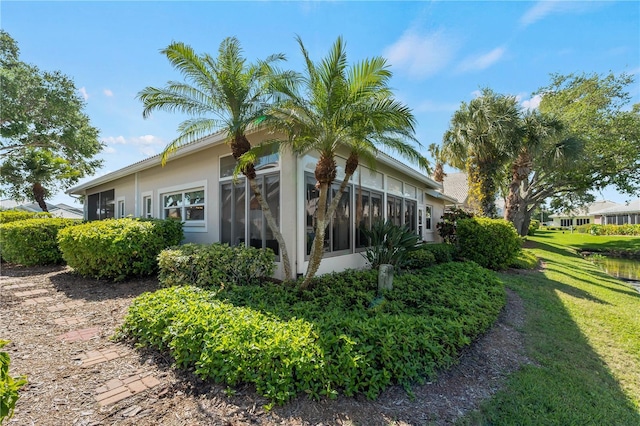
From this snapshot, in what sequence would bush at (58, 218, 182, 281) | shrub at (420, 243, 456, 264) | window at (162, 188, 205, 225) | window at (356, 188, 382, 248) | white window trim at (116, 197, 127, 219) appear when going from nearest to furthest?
1. bush at (58, 218, 182, 281)
2. window at (356, 188, 382, 248)
3. window at (162, 188, 205, 225)
4. shrub at (420, 243, 456, 264)
5. white window trim at (116, 197, 127, 219)

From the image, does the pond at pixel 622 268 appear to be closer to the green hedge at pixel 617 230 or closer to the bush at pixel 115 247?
the bush at pixel 115 247

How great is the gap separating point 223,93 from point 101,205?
548 inches

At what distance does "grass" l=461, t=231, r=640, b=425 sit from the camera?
9.93 feet

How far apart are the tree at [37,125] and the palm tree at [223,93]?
13.7 m

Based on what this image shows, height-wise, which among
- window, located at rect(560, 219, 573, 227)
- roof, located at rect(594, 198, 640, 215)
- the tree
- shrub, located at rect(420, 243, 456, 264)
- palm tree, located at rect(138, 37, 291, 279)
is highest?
the tree

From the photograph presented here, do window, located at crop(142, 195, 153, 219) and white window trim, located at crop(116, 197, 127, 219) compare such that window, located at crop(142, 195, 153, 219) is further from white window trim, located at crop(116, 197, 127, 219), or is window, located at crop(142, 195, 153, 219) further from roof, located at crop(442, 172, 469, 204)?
roof, located at crop(442, 172, 469, 204)

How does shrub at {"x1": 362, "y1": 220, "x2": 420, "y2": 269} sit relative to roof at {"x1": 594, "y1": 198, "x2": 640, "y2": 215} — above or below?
below

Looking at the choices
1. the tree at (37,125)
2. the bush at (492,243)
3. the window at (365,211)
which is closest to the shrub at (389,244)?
the window at (365,211)

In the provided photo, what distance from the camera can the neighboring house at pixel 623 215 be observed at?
4009 centimetres

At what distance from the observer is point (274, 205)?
23.9ft

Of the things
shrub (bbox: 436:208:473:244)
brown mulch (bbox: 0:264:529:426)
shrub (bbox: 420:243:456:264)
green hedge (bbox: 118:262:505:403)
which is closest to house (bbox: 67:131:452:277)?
shrub (bbox: 420:243:456:264)

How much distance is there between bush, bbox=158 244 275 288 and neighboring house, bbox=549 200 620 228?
182ft

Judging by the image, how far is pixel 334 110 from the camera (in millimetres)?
5219

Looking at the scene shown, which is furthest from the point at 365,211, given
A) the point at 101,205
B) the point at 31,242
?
the point at 101,205
